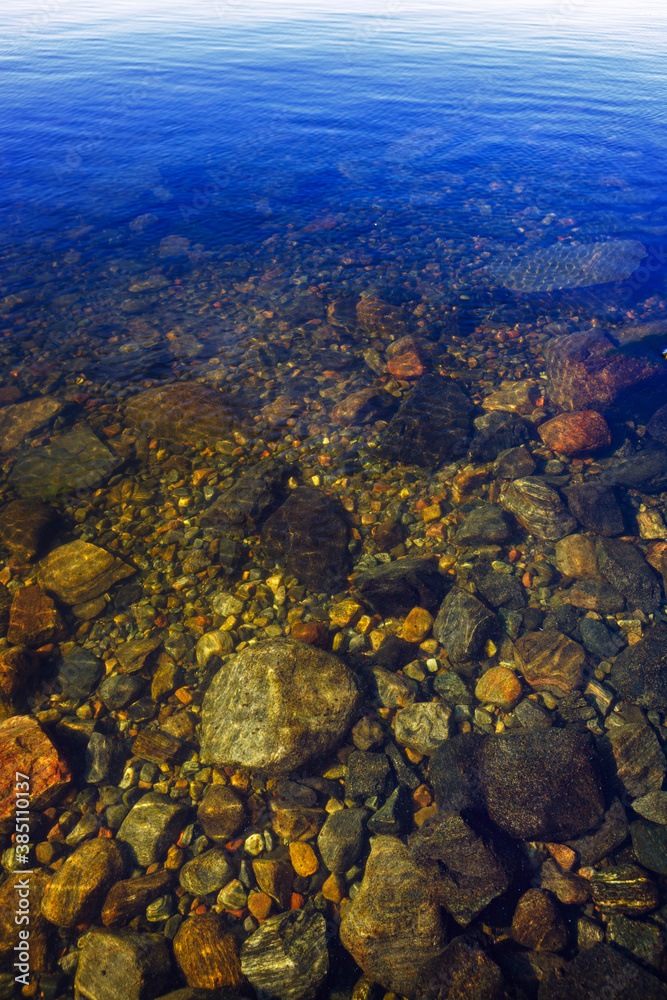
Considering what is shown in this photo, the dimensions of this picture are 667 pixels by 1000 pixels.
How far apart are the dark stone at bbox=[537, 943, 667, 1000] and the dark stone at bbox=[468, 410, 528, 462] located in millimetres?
6891

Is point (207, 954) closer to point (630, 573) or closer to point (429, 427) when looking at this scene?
point (630, 573)

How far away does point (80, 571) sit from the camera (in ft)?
25.4

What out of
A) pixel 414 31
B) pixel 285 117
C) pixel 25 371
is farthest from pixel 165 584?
pixel 414 31

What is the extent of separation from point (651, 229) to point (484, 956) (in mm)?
19661

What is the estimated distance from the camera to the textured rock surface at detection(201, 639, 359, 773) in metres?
5.87

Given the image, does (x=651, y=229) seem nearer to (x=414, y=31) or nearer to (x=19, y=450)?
(x=19, y=450)

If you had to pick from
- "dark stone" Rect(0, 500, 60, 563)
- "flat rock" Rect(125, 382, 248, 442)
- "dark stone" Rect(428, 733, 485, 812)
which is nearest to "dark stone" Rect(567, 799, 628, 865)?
"dark stone" Rect(428, 733, 485, 812)

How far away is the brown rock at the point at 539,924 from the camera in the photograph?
467cm

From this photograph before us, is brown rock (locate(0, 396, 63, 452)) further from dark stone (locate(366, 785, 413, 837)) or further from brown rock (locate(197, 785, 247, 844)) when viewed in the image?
dark stone (locate(366, 785, 413, 837))

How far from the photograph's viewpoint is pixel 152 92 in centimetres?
2798

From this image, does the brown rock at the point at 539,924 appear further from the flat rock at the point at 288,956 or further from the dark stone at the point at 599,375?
the dark stone at the point at 599,375

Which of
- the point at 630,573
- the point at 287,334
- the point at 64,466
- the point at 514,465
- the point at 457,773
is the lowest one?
the point at 457,773

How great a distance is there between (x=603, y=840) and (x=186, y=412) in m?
9.27

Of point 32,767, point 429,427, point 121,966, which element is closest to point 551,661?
point 429,427
